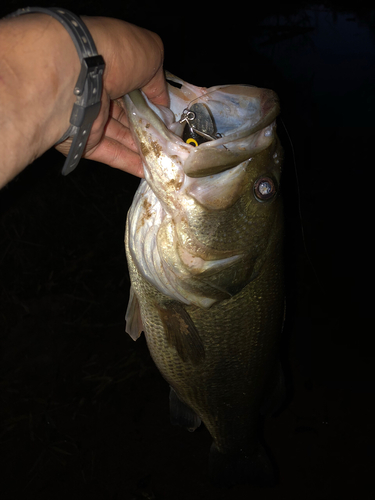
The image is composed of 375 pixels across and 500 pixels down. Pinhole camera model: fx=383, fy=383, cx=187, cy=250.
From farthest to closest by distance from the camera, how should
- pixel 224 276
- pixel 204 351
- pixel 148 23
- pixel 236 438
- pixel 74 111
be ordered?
pixel 148 23 < pixel 236 438 < pixel 204 351 < pixel 224 276 < pixel 74 111

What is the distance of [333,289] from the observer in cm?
461

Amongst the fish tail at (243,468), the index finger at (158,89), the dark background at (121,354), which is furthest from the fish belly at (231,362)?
the dark background at (121,354)

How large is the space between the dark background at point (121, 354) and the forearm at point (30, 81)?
228 centimetres

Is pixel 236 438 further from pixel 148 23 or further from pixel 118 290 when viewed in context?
pixel 148 23

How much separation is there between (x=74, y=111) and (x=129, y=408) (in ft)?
10.6

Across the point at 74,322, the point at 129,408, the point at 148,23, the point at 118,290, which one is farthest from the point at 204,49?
the point at 129,408

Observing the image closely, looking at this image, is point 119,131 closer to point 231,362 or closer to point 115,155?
point 115,155

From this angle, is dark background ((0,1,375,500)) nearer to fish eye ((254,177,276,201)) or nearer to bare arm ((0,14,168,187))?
fish eye ((254,177,276,201))

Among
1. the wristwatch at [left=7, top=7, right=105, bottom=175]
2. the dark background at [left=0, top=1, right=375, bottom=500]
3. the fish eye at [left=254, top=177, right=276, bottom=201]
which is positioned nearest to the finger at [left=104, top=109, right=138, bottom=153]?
the wristwatch at [left=7, top=7, right=105, bottom=175]

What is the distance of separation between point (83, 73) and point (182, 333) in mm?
1057

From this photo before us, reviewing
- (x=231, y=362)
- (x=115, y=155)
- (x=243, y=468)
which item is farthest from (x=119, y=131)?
(x=243, y=468)

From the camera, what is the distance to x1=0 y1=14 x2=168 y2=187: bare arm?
91 cm

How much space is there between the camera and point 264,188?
136 cm

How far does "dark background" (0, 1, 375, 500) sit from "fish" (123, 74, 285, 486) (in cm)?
159
